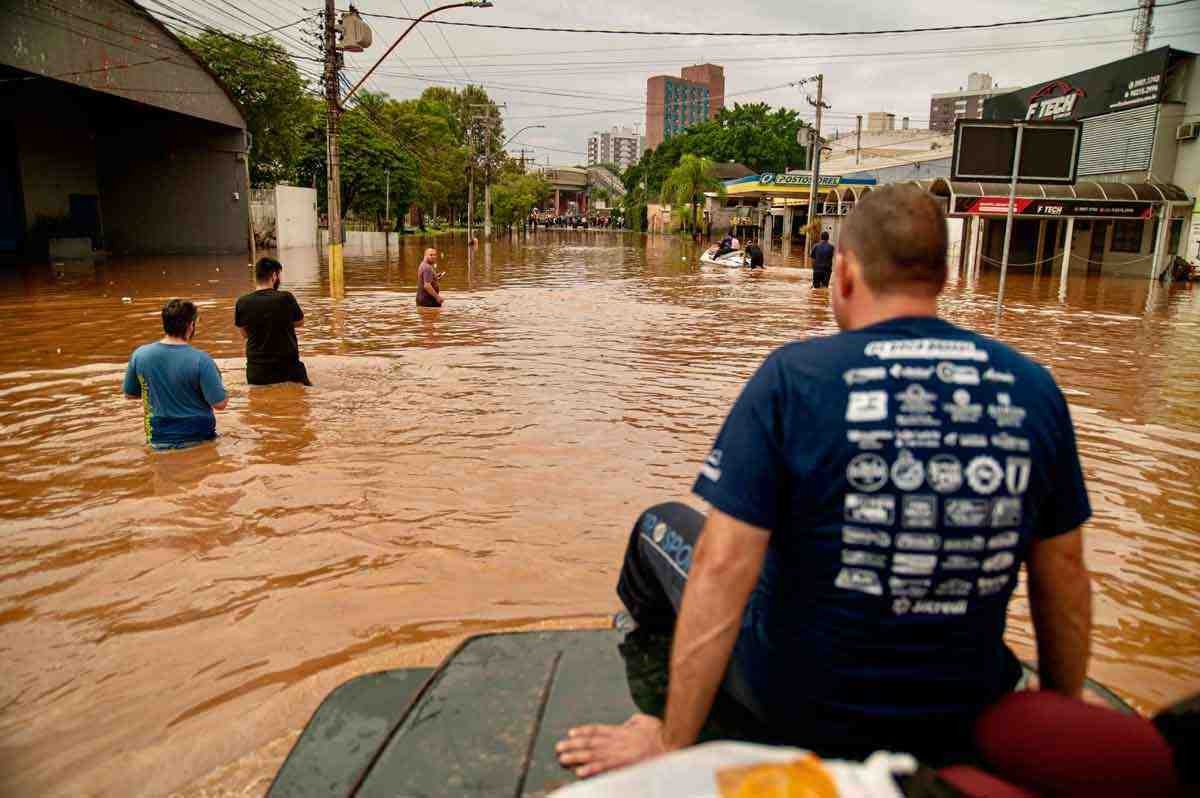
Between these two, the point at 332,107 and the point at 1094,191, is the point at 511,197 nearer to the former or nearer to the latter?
the point at 1094,191

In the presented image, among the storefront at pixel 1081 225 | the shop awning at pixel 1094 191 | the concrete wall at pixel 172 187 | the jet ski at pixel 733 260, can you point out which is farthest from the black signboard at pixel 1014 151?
the concrete wall at pixel 172 187

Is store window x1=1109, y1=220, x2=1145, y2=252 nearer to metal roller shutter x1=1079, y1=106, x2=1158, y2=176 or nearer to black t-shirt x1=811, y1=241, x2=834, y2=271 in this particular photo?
metal roller shutter x1=1079, y1=106, x2=1158, y2=176

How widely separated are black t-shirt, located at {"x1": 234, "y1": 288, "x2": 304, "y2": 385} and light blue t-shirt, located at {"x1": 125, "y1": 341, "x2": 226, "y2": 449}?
1854 millimetres

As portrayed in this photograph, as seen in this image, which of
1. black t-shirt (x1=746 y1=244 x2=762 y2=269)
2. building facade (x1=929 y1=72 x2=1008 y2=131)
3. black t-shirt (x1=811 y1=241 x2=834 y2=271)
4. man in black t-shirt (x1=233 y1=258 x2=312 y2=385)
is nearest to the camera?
man in black t-shirt (x1=233 y1=258 x2=312 y2=385)

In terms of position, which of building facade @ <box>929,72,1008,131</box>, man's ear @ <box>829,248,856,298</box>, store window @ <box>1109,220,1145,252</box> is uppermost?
building facade @ <box>929,72,1008,131</box>

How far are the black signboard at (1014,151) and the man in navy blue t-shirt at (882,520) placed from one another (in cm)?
1280

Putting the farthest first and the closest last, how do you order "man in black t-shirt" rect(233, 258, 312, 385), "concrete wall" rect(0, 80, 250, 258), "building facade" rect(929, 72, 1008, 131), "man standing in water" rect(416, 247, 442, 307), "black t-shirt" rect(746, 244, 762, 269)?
"building facade" rect(929, 72, 1008, 131) < "concrete wall" rect(0, 80, 250, 258) < "black t-shirt" rect(746, 244, 762, 269) < "man standing in water" rect(416, 247, 442, 307) < "man in black t-shirt" rect(233, 258, 312, 385)

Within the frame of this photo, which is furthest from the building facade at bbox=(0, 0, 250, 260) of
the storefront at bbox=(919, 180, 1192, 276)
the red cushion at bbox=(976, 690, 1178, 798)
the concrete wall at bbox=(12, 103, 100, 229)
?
the red cushion at bbox=(976, 690, 1178, 798)

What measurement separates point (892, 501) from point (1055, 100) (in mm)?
39543

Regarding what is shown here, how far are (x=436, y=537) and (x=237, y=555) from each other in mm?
1166

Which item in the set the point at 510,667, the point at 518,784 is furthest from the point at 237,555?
the point at 518,784

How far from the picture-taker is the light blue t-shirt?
6.41 metres

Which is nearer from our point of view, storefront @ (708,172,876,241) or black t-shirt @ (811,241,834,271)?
black t-shirt @ (811,241,834,271)

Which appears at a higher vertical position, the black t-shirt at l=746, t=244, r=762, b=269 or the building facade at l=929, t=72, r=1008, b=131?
the building facade at l=929, t=72, r=1008, b=131
